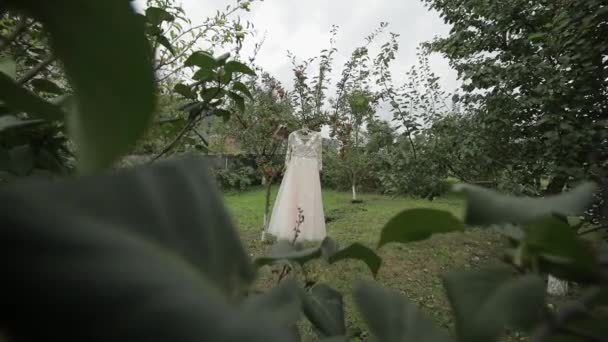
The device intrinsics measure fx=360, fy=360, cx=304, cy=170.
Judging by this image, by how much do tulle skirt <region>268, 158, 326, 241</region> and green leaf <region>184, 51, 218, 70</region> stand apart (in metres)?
4.16

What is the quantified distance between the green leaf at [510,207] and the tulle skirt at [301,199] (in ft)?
15.0

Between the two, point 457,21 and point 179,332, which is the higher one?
point 457,21

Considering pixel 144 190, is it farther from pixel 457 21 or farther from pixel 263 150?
pixel 263 150

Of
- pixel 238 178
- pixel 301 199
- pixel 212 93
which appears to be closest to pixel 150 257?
pixel 212 93

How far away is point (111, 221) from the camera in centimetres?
12

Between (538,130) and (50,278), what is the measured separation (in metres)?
3.04

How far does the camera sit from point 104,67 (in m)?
0.13

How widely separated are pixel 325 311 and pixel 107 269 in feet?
0.86

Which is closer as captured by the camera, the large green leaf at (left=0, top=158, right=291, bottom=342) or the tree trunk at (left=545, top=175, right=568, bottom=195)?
the large green leaf at (left=0, top=158, right=291, bottom=342)

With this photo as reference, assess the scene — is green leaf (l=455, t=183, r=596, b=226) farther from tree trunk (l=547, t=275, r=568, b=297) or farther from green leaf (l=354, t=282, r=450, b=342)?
tree trunk (l=547, t=275, r=568, b=297)

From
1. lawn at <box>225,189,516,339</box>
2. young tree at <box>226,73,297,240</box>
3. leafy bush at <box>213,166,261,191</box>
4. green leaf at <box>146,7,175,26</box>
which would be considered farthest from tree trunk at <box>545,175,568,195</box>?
leafy bush at <box>213,166,261,191</box>

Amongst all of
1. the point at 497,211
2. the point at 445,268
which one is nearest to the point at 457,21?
the point at 445,268

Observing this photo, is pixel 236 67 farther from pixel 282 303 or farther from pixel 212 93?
pixel 282 303

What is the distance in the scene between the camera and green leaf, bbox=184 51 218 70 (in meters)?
0.59
